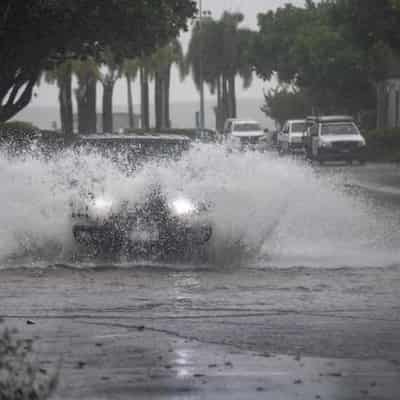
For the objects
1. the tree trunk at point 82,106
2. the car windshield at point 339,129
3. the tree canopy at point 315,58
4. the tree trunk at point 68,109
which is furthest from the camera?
the tree trunk at point 82,106

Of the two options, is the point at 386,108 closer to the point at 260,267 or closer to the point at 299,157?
the point at 299,157

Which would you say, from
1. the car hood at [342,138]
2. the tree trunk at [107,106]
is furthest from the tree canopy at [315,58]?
the tree trunk at [107,106]

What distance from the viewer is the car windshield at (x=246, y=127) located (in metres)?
71.2

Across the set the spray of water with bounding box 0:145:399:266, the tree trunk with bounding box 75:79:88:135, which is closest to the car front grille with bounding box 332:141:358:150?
the tree trunk with bounding box 75:79:88:135

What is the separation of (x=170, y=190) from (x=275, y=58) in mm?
73619

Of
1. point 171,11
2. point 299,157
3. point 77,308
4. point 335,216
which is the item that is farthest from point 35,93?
point 77,308

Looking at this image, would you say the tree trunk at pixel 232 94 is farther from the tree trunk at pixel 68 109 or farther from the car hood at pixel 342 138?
the car hood at pixel 342 138

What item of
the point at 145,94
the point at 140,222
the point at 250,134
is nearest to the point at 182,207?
the point at 140,222

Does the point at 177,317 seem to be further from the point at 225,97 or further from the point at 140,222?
the point at 225,97

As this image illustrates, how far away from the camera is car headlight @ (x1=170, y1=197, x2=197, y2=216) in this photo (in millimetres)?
15234

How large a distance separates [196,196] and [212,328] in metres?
5.43

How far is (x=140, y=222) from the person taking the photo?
600 inches

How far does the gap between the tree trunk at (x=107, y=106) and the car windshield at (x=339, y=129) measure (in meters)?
24.8

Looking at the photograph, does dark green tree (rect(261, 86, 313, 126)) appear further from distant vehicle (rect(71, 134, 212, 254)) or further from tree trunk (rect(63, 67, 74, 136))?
distant vehicle (rect(71, 134, 212, 254))
